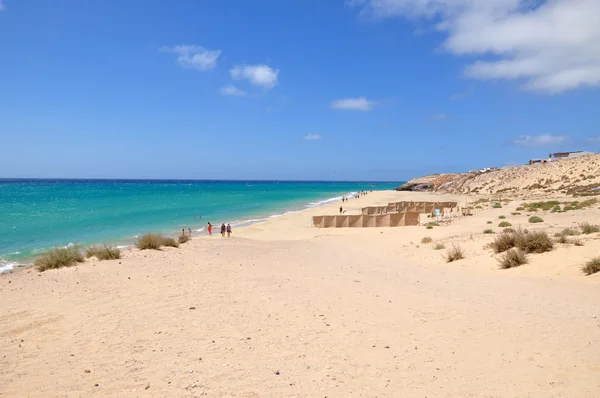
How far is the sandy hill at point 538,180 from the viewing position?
5307cm

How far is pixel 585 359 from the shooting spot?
5.41 m

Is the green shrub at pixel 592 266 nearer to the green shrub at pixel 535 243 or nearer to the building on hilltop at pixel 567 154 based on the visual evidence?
the green shrub at pixel 535 243

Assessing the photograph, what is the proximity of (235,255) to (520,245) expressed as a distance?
32.0ft

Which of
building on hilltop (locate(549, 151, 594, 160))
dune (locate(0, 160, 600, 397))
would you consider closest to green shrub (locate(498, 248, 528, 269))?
dune (locate(0, 160, 600, 397))

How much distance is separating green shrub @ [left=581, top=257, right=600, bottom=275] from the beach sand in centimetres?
28

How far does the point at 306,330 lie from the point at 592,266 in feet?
24.5

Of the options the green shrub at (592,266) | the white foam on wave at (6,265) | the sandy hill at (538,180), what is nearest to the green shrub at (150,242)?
the white foam on wave at (6,265)

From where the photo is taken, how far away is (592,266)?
10.0 metres

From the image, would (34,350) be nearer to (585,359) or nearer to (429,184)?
(585,359)

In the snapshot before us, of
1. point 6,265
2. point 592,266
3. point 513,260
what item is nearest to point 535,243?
point 513,260

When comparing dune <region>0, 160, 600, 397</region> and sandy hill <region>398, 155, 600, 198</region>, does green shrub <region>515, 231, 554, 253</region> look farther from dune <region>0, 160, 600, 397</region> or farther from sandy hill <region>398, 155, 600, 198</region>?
sandy hill <region>398, 155, 600, 198</region>

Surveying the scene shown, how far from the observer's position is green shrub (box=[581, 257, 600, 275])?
9.98 meters

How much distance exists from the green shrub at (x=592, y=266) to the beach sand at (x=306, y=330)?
28cm

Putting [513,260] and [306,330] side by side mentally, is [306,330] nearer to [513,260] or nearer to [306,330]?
[306,330]
